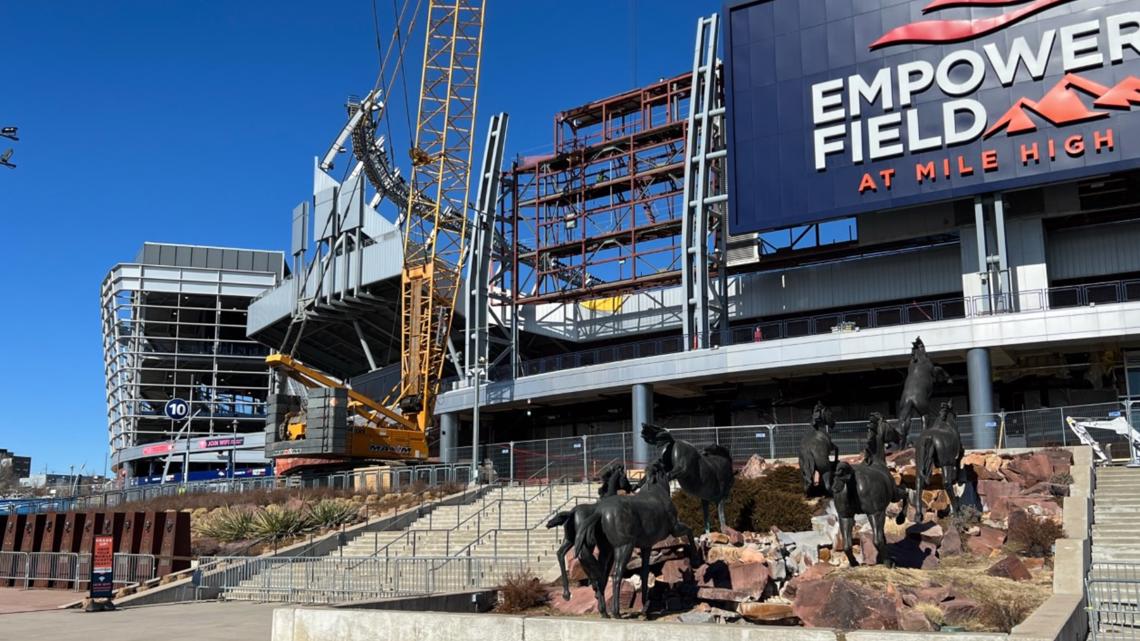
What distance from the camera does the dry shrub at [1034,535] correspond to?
20359mm

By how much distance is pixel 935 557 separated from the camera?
20422mm

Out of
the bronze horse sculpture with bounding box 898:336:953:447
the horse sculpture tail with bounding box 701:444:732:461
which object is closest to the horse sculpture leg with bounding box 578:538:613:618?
the horse sculpture tail with bounding box 701:444:732:461

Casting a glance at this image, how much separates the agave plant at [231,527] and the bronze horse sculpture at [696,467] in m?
20.5

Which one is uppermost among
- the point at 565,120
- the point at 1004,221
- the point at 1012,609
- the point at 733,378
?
the point at 565,120

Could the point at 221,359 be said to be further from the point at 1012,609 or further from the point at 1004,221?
the point at 1012,609

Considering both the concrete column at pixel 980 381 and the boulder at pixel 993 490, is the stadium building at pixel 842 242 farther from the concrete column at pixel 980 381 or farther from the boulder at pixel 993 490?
the boulder at pixel 993 490

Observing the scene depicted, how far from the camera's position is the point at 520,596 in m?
18.8

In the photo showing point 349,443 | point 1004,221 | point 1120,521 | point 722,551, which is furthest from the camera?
point 349,443

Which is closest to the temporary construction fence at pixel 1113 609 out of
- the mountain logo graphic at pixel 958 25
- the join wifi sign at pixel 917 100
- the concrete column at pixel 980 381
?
the concrete column at pixel 980 381

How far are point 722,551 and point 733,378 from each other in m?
30.7

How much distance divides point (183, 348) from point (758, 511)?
123 m

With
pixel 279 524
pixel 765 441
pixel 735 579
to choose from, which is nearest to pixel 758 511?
pixel 735 579

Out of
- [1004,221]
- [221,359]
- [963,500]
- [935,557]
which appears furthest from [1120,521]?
[221,359]

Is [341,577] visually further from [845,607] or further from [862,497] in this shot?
[845,607]
